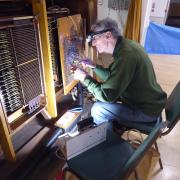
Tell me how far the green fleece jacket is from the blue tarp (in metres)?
3.26

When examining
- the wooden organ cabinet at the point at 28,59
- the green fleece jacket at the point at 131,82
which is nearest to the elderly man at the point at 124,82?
the green fleece jacket at the point at 131,82

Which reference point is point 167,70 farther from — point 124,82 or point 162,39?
point 124,82

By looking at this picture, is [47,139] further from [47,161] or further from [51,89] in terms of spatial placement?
[51,89]

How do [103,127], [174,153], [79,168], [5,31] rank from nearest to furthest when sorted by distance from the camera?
1. [5,31]
2. [79,168]
3. [103,127]
4. [174,153]

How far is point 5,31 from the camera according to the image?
946 mm

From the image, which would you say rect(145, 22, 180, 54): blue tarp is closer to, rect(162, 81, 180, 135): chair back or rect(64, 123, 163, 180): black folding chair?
rect(162, 81, 180, 135): chair back

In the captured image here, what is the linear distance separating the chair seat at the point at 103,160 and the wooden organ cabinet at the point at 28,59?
411mm

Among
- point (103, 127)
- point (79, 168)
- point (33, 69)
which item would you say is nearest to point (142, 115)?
point (103, 127)

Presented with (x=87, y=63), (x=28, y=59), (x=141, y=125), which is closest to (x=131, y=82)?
(x=141, y=125)

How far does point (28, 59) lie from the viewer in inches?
43.6

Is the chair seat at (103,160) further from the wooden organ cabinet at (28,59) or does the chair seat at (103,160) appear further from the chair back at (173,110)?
the wooden organ cabinet at (28,59)

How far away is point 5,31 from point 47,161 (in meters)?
0.91

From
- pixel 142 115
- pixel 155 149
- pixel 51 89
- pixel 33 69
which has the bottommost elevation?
pixel 155 149

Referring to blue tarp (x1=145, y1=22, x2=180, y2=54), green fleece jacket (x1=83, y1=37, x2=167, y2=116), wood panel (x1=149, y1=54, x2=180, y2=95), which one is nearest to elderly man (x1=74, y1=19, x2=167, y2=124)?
green fleece jacket (x1=83, y1=37, x2=167, y2=116)
